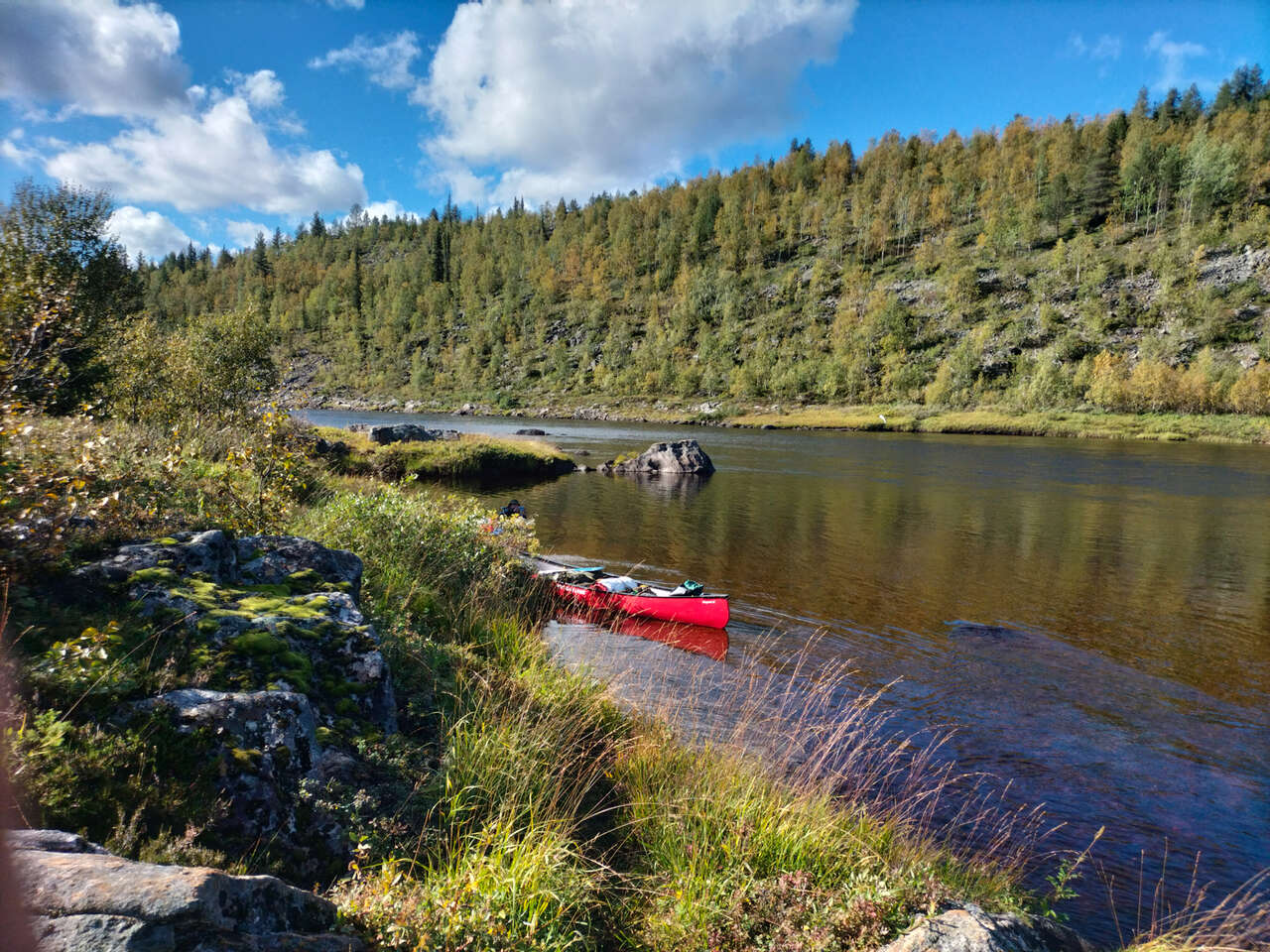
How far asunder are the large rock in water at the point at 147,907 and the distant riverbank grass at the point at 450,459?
28903 mm

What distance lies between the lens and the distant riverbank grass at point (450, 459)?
113ft

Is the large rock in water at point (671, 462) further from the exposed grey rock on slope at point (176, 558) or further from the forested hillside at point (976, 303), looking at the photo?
the forested hillside at point (976, 303)

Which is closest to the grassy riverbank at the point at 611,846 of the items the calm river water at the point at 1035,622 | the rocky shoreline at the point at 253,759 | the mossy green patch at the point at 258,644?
the rocky shoreline at the point at 253,759

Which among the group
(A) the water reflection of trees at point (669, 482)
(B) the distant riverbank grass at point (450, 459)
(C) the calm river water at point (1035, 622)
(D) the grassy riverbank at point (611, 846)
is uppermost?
(B) the distant riverbank grass at point (450, 459)

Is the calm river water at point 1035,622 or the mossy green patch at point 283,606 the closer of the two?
the mossy green patch at point 283,606

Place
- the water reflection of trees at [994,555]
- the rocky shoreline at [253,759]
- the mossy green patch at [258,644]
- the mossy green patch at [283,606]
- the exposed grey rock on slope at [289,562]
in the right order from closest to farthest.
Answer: the rocky shoreline at [253,759] → the mossy green patch at [258,644] → the mossy green patch at [283,606] → the exposed grey rock on slope at [289,562] → the water reflection of trees at [994,555]

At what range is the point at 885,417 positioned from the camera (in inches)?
3684

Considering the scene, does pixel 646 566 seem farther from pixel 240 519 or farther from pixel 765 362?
pixel 765 362

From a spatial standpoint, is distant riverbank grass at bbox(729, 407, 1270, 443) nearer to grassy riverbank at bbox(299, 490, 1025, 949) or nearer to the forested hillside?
the forested hillside

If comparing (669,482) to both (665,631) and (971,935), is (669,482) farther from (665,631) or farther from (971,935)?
(971,935)

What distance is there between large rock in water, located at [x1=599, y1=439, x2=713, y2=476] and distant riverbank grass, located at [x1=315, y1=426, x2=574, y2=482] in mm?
4608

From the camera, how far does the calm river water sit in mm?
9469

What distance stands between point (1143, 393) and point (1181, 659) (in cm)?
8977

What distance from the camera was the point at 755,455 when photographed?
58562 millimetres
